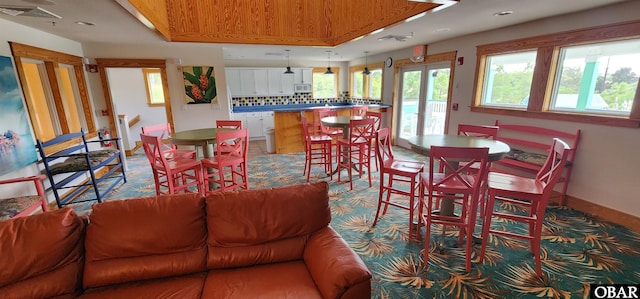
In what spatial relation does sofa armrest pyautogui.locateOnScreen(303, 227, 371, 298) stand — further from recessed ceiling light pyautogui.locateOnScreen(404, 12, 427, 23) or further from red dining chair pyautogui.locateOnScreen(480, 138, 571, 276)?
recessed ceiling light pyautogui.locateOnScreen(404, 12, 427, 23)

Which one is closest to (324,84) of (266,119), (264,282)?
(266,119)

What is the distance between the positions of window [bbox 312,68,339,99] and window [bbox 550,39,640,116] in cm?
609

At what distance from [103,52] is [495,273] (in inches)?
252

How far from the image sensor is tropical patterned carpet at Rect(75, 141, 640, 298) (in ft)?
6.47

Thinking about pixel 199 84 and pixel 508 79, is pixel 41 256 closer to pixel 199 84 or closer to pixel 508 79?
pixel 199 84

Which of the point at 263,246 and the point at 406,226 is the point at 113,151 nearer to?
the point at 263,246

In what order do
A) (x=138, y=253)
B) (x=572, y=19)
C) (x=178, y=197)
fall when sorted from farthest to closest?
(x=572, y=19)
(x=178, y=197)
(x=138, y=253)

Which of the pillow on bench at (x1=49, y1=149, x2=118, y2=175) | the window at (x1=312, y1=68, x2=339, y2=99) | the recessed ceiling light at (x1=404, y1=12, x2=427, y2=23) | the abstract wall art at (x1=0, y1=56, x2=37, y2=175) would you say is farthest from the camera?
the window at (x1=312, y1=68, x2=339, y2=99)

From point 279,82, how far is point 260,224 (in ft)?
22.7

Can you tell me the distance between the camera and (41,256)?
1.36 m

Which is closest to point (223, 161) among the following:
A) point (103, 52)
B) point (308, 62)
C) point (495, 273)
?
point (495, 273)

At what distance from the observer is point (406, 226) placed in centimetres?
285

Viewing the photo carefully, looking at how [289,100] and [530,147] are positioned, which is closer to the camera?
[530,147]

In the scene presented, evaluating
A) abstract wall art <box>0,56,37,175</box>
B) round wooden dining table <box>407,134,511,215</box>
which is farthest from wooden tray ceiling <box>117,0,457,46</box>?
round wooden dining table <box>407,134,511,215</box>
